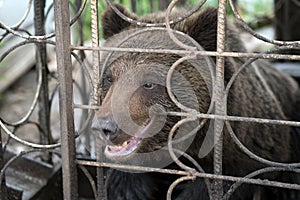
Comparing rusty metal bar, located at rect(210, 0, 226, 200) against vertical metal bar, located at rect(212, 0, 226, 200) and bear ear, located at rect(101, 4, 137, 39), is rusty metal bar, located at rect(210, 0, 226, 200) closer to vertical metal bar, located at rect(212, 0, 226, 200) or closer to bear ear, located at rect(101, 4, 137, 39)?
vertical metal bar, located at rect(212, 0, 226, 200)

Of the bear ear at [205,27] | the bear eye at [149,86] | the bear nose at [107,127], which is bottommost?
the bear nose at [107,127]

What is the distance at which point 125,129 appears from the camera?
2.45m

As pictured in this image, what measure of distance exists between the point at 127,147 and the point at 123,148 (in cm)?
3

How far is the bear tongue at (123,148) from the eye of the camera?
2.49m

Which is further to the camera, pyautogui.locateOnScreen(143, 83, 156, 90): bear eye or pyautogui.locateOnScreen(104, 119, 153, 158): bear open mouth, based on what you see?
pyautogui.locateOnScreen(143, 83, 156, 90): bear eye

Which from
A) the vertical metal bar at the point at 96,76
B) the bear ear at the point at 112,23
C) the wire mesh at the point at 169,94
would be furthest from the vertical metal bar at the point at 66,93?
the bear ear at the point at 112,23

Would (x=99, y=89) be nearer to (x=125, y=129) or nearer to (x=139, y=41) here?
(x=125, y=129)

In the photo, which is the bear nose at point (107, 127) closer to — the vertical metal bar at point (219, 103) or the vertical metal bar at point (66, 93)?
the vertical metal bar at point (66, 93)

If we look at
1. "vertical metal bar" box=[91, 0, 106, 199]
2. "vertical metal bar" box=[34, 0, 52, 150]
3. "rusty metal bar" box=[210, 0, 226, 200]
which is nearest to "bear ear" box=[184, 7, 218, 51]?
"rusty metal bar" box=[210, 0, 226, 200]

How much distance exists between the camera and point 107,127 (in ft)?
7.74

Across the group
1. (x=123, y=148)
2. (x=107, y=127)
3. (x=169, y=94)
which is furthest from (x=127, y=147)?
(x=169, y=94)

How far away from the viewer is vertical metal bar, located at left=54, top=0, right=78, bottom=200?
91.7 inches

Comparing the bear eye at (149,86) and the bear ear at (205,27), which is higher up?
the bear ear at (205,27)

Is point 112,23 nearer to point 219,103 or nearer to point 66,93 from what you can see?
point 66,93
